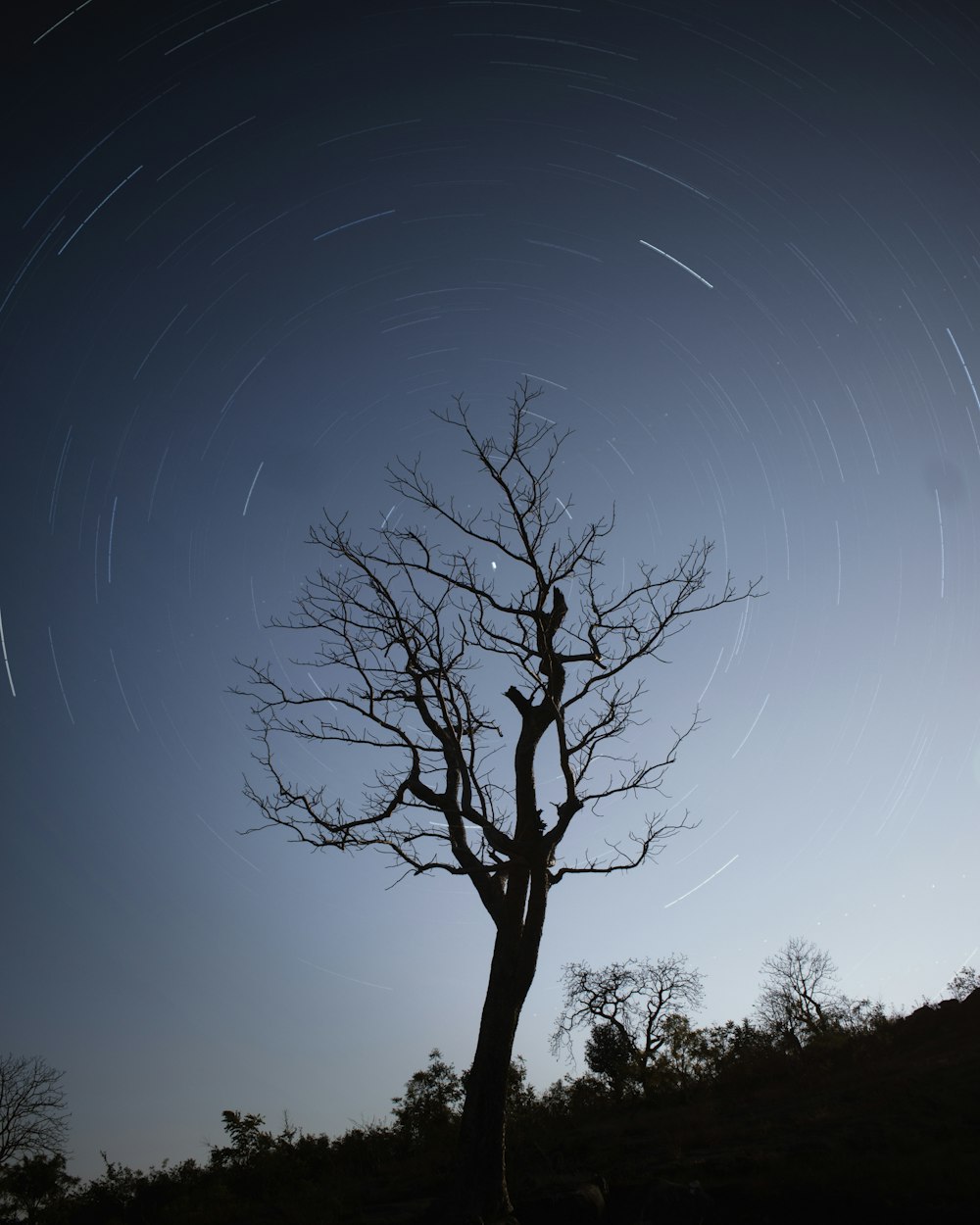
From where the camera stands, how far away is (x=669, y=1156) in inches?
404

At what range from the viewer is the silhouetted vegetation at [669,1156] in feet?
23.6

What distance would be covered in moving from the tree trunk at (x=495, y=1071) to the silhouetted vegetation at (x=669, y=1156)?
50 centimetres

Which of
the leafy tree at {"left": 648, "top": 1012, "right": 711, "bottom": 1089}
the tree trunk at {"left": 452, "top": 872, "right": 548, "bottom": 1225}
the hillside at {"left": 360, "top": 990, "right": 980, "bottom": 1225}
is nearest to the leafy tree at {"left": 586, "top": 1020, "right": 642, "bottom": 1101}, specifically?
the leafy tree at {"left": 648, "top": 1012, "right": 711, "bottom": 1089}

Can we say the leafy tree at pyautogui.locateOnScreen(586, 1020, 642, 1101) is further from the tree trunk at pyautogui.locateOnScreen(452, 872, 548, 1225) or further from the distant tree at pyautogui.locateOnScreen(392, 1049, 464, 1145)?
the tree trunk at pyautogui.locateOnScreen(452, 872, 548, 1225)

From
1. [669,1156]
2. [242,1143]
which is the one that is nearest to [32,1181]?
[242,1143]

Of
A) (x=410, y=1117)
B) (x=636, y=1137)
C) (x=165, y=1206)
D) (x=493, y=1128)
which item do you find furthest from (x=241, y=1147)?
(x=493, y=1128)

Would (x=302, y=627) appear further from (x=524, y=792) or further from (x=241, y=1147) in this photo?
(x=241, y=1147)

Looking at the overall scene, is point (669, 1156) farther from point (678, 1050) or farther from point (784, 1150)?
point (678, 1050)

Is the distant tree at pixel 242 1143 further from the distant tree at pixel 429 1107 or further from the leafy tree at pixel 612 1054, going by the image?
the leafy tree at pixel 612 1054

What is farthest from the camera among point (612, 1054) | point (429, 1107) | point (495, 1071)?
point (612, 1054)

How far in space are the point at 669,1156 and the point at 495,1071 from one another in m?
5.00

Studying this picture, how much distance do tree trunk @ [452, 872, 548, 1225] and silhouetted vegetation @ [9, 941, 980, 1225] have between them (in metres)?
0.50

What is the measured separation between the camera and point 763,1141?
34.4ft

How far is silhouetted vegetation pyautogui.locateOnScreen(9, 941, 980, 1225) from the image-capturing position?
7184 mm
